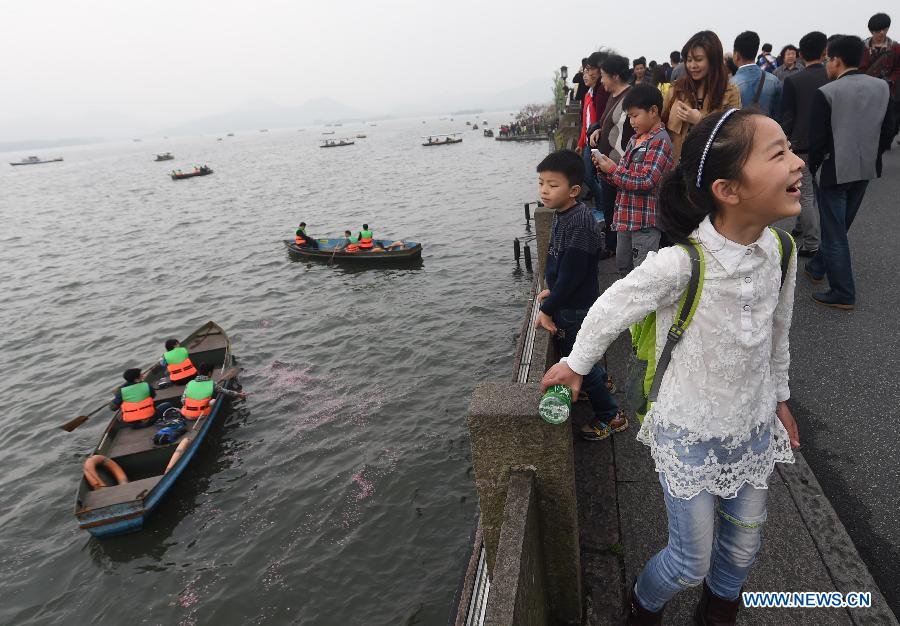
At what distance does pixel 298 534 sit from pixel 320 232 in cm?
2350

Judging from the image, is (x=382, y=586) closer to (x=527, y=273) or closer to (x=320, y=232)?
(x=527, y=273)

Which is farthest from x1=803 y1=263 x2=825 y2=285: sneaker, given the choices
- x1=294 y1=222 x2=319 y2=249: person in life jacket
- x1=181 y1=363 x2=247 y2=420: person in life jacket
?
x1=294 y1=222 x2=319 y2=249: person in life jacket

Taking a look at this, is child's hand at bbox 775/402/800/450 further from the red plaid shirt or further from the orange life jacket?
the orange life jacket

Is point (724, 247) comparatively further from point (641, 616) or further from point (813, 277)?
point (813, 277)

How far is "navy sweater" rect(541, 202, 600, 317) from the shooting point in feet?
12.1

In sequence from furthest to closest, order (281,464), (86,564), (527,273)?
(527,273) < (281,464) < (86,564)

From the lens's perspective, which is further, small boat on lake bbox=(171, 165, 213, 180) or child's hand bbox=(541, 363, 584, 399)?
small boat on lake bbox=(171, 165, 213, 180)

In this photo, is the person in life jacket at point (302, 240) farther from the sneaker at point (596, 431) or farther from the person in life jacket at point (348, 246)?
the sneaker at point (596, 431)

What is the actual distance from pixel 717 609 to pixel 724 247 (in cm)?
194

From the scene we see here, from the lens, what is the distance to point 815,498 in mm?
3346

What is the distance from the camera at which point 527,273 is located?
62.2ft

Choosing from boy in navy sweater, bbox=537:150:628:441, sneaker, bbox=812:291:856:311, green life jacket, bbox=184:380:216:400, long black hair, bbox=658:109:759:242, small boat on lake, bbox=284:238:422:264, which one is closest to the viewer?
long black hair, bbox=658:109:759:242

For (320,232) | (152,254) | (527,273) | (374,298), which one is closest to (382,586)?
(374,298)

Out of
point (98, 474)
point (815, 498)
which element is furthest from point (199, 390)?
point (815, 498)
